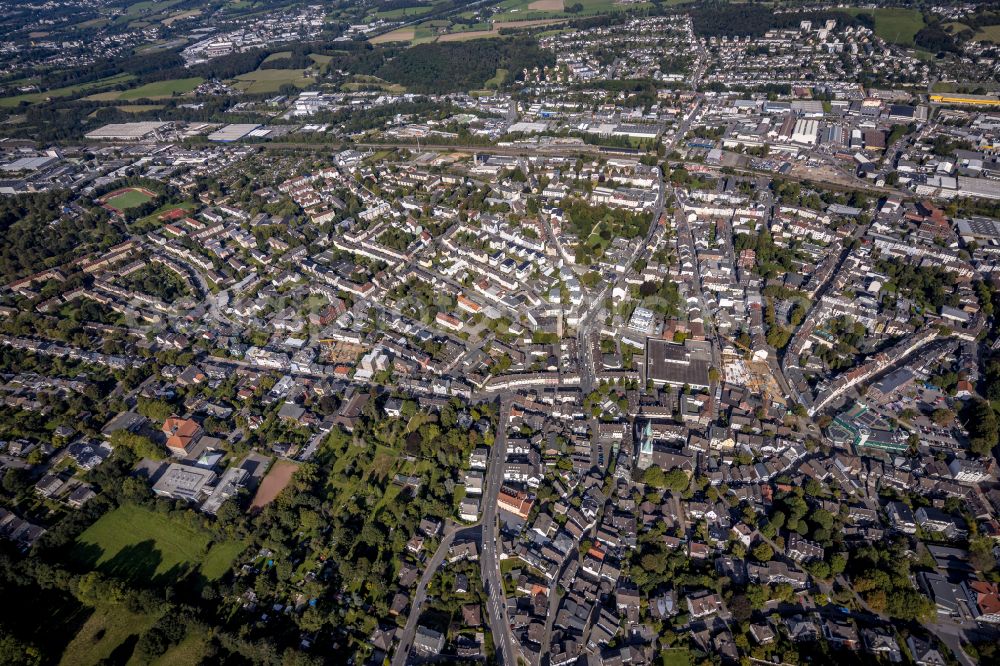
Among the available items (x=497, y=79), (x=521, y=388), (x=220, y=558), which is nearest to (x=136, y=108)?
(x=497, y=79)

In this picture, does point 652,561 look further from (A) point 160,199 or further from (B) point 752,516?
(A) point 160,199

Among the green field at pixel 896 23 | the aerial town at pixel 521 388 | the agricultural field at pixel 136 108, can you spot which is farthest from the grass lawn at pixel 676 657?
the agricultural field at pixel 136 108

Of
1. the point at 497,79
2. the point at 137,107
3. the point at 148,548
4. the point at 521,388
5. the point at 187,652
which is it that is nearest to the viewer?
the point at 187,652

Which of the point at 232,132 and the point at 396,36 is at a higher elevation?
the point at 396,36

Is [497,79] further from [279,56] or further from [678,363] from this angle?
[678,363]

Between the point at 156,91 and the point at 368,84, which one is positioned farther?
the point at 156,91

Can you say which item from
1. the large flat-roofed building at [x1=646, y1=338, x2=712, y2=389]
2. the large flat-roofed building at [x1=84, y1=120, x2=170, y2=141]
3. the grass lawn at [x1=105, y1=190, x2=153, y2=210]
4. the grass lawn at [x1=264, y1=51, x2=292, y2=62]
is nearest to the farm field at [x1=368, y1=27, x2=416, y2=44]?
the grass lawn at [x1=264, y1=51, x2=292, y2=62]

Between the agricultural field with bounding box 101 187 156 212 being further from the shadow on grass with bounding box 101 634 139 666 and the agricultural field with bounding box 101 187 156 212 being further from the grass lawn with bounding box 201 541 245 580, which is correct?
the shadow on grass with bounding box 101 634 139 666
